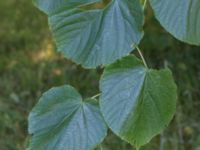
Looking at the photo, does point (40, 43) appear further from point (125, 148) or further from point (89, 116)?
point (89, 116)

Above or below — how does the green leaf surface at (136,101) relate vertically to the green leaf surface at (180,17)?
below

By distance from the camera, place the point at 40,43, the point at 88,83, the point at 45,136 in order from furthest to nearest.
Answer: the point at 40,43, the point at 88,83, the point at 45,136

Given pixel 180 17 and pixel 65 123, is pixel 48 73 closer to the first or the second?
pixel 65 123

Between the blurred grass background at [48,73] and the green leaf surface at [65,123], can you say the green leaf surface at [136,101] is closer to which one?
the green leaf surface at [65,123]

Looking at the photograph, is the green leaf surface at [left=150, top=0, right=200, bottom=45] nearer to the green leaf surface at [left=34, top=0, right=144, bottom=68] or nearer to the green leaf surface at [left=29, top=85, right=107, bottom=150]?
the green leaf surface at [left=34, top=0, right=144, bottom=68]

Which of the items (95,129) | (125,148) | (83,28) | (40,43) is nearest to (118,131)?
(95,129)

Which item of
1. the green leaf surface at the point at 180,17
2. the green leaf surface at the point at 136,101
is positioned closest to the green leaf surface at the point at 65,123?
the green leaf surface at the point at 136,101

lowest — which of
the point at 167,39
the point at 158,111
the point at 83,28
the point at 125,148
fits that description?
the point at 167,39
